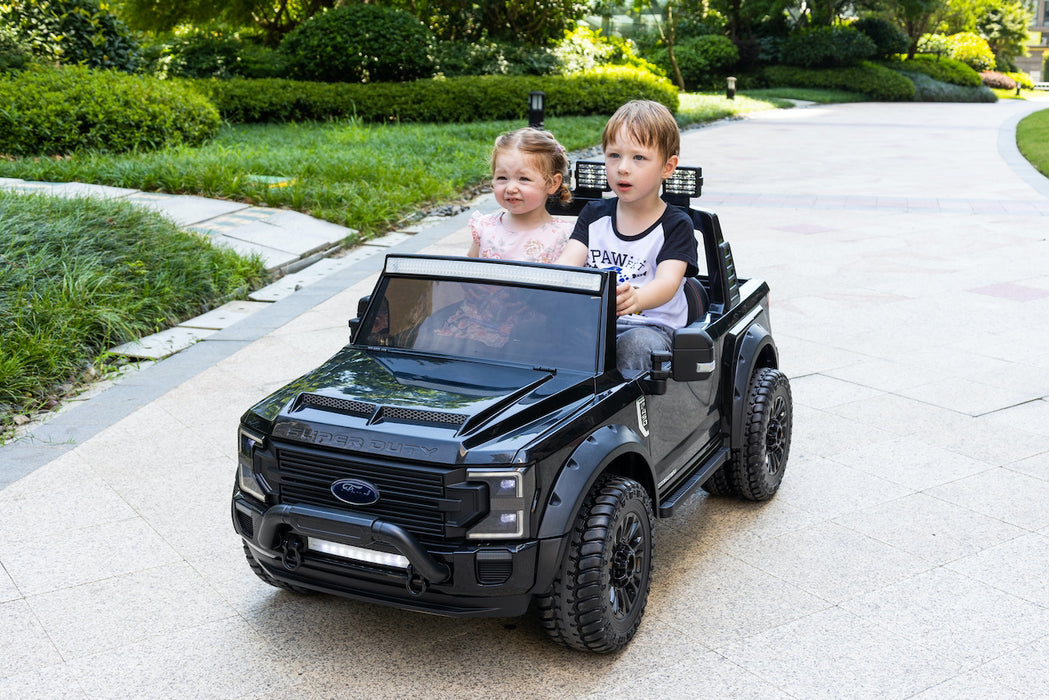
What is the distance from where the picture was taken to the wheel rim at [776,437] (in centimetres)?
456

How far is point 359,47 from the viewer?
19.6 metres

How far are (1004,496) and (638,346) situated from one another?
6.77ft

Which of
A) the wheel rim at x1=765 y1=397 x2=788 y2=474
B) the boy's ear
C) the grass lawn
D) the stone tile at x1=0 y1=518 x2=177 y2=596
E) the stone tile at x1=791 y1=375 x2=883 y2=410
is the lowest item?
the stone tile at x1=0 y1=518 x2=177 y2=596

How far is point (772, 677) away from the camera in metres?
3.22

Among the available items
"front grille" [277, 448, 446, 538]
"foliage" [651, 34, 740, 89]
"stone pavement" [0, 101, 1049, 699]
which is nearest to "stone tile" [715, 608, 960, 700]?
"stone pavement" [0, 101, 1049, 699]

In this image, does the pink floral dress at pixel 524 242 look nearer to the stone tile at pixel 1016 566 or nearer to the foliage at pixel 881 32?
the stone tile at pixel 1016 566

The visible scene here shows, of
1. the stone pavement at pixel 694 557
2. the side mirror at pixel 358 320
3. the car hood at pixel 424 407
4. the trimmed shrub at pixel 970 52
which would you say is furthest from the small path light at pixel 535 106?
the trimmed shrub at pixel 970 52

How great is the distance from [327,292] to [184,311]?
1158mm

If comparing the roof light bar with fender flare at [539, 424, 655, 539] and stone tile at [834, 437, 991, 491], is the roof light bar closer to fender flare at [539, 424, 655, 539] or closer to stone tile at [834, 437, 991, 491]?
fender flare at [539, 424, 655, 539]

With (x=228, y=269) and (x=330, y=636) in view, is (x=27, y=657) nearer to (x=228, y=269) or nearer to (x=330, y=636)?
(x=330, y=636)

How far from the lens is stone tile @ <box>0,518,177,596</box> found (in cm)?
391

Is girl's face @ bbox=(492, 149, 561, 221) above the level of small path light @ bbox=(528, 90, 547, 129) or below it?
above

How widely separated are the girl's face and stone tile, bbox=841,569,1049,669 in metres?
1.97

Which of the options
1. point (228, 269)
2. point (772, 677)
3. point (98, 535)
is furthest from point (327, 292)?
point (772, 677)
